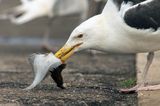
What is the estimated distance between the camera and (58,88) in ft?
23.6

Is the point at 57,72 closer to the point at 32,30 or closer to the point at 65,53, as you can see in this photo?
the point at 65,53

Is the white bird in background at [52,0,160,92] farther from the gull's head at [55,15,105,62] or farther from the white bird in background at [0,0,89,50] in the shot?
the white bird in background at [0,0,89,50]

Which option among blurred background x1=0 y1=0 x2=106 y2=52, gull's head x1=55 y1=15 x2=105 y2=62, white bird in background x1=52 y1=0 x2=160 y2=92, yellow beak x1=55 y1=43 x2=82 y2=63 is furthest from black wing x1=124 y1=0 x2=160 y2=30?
blurred background x1=0 y1=0 x2=106 y2=52

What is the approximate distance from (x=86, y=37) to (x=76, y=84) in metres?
0.97

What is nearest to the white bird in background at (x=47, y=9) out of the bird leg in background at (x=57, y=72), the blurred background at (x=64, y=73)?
the blurred background at (x=64, y=73)

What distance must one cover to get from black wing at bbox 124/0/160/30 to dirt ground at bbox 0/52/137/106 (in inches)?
31.7

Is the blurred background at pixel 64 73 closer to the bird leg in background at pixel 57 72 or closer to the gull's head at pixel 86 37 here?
the bird leg in background at pixel 57 72

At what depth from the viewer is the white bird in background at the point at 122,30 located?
6594 mm

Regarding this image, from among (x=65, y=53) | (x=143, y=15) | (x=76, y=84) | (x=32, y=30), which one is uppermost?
(x=32, y=30)

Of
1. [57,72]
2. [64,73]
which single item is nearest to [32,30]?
[64,73]

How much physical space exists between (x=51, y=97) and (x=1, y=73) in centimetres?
246

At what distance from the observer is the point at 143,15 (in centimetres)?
659

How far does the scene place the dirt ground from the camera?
253 inches

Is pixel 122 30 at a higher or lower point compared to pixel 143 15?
lower
